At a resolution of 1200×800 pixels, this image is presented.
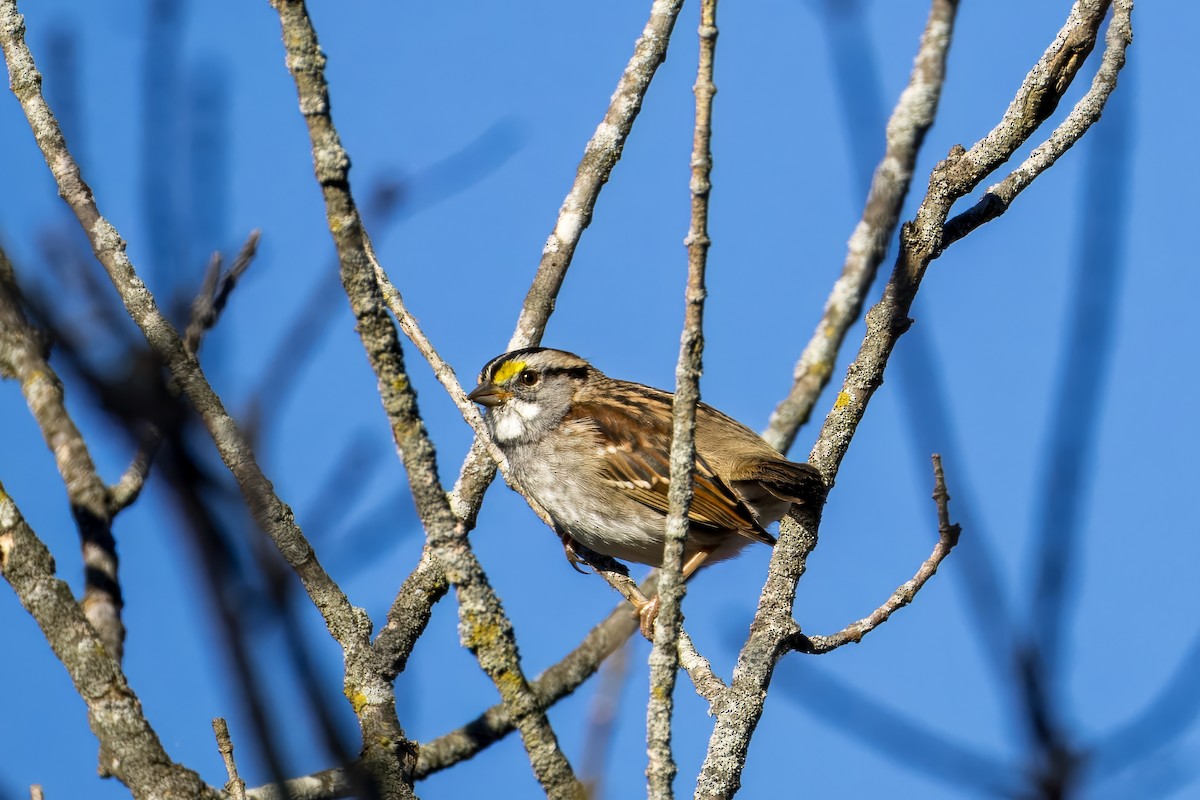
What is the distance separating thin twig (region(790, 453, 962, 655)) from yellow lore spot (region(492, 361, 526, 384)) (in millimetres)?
2899

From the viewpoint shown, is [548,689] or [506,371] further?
[506,371]

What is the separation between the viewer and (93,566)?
16.1 feet

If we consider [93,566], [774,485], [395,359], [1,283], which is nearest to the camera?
[1,283]

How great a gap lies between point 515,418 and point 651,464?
79 cm

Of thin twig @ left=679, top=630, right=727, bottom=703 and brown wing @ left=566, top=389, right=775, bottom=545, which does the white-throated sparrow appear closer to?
brown wing @ left=566, top=389, right=775, bottom=545

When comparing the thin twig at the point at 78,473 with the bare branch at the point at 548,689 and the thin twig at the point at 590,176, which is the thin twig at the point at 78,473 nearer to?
the bare branch at the point at 548,689

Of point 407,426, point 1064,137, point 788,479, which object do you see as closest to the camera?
point 407,426

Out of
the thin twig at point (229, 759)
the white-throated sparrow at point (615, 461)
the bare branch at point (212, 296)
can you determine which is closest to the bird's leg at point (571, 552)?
the white-throated sparrow at point (615, 461)

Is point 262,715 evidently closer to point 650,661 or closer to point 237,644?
point 237,644

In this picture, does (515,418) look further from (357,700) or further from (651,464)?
(357,700)

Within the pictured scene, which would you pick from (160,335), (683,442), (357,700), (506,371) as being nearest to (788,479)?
(506,371)

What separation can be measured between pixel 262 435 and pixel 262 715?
1012 millimetres

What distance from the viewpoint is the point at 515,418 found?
267 inches

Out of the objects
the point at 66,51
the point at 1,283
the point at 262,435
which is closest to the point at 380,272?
the point at 66,51
